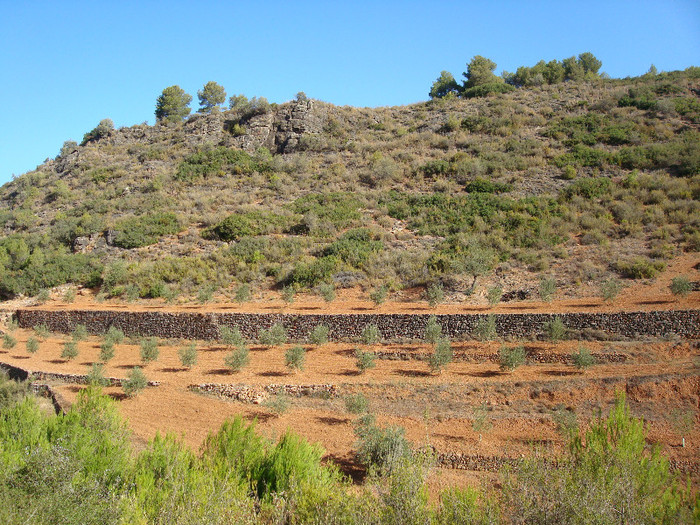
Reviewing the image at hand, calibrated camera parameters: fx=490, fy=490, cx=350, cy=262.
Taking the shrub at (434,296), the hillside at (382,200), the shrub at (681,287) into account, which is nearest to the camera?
the shrub at (681,287)

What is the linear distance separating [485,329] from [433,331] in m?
1.73

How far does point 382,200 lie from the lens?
34.4 m

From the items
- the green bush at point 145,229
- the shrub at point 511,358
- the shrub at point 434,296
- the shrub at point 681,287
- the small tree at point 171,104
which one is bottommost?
the shrub at point 511,358

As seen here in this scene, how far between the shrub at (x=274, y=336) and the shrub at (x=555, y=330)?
9.49 meters

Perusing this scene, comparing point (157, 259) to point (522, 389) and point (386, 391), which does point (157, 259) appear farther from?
point (522, 389)

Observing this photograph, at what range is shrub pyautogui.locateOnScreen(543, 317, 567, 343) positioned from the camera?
15.8 m

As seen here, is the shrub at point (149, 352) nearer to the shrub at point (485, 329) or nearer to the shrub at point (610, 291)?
the shrub at point (485, 329)

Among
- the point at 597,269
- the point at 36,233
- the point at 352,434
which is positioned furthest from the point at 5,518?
the point at 36,233

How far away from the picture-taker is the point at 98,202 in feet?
130

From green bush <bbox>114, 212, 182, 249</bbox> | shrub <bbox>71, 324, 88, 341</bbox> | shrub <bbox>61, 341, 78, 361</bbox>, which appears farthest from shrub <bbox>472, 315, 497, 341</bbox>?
green bush <bbox>114, 212, 182, 249</bbox>

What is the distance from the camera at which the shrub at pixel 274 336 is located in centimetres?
1873

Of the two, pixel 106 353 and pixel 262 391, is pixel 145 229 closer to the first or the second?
pixel 106 353

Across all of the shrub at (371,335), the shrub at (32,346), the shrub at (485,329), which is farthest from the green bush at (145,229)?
the shrub at (485,329)

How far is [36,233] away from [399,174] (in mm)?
27938
